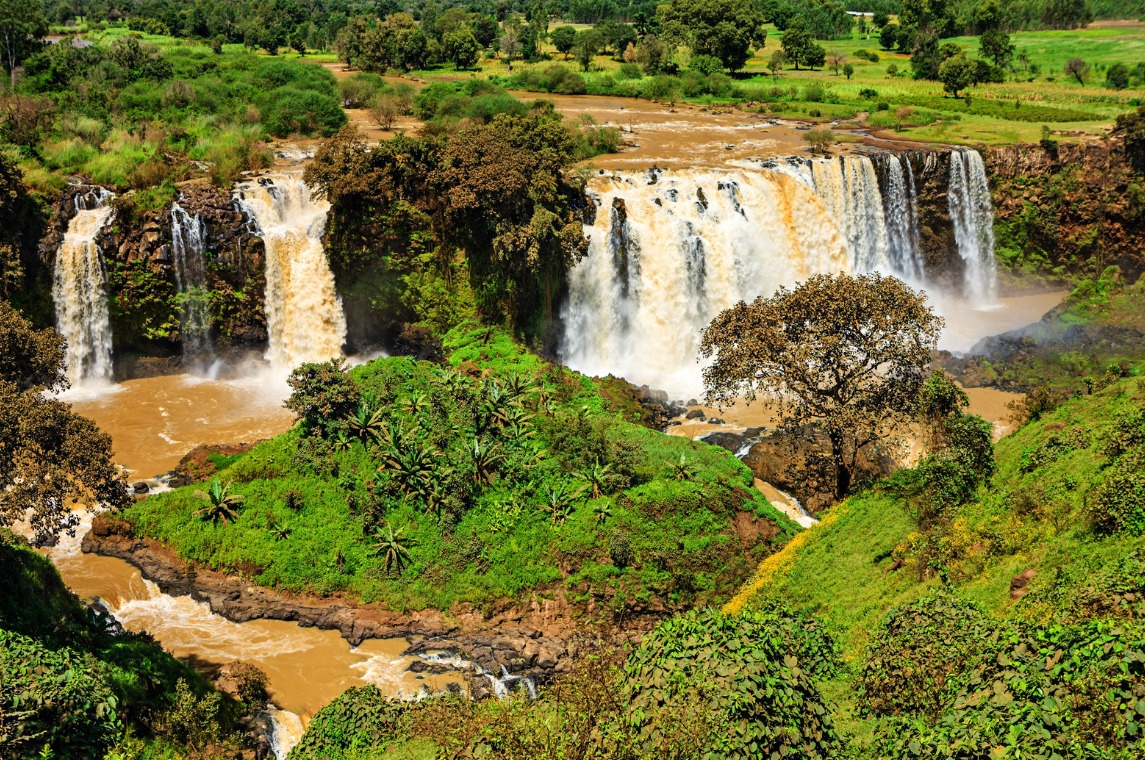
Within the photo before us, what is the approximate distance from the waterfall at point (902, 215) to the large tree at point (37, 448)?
114ft

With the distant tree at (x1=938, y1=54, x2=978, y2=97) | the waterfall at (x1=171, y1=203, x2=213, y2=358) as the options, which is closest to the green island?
the waterfall at (x1=171, y1=203, x2=213, y2=358)

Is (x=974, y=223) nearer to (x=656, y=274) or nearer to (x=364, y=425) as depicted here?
(x=656, y=274)

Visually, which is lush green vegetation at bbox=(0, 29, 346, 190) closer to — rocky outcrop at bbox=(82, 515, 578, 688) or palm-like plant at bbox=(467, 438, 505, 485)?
palm-like plant at bbox=(467, 438, 505, 485)

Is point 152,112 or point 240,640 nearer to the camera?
point 240,640

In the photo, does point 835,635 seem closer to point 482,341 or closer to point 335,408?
point 335,408

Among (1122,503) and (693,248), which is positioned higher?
(693,248)

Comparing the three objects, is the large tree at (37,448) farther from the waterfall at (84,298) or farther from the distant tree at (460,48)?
the distant tree at (460,48)

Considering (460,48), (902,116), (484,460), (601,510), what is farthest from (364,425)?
(460,48)

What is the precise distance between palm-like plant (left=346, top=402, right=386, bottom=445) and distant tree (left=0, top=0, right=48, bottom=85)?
3536 cm

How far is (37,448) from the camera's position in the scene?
52.5 ft

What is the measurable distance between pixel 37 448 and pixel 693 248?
25.1 metres

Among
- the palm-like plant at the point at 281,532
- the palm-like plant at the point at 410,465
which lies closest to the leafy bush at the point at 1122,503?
the palm-like plant at the point at 410,465

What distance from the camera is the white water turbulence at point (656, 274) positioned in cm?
3509

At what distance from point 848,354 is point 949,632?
10.7 meters
